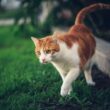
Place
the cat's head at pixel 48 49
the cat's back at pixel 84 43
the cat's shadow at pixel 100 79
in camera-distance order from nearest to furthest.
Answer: the cat's head at pixel 48 49, the cat's back at pixel 84 43, the cat's shadow at pixel 100 79

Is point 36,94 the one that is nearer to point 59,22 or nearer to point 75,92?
point 75,92

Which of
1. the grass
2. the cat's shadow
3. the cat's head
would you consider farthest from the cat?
the cat's shadow

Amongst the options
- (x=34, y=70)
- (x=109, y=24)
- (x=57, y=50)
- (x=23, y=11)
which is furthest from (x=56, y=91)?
(x=109, y=24)

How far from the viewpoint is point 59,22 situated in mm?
14500

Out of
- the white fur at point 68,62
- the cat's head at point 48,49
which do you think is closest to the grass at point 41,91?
the white fur at point 68,62

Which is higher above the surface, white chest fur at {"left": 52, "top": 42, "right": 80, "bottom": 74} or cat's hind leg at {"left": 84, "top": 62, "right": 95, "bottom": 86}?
white chest fur at {"left": 52, "top": 42, "right": 80, "bottom": 74}

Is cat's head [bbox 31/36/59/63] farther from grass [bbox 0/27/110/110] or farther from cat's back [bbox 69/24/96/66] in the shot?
grass [bbox 0/27/110/110]

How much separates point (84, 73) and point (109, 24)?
3.97m

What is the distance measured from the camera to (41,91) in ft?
23.4

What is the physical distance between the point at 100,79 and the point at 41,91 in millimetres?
1026

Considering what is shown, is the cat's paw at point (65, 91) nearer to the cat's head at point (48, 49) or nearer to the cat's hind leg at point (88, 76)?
the cat's head at point (48, 49)

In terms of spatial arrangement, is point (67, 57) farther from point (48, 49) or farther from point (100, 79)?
point (100, 79)

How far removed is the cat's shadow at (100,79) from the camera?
284 inches

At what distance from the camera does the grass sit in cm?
642
